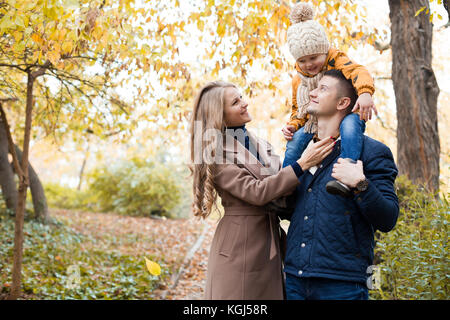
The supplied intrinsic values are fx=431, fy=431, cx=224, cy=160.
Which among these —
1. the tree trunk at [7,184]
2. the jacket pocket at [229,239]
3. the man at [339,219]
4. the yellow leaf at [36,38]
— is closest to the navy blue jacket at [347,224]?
the man at [339,219]

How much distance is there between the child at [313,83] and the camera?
7.18 ft

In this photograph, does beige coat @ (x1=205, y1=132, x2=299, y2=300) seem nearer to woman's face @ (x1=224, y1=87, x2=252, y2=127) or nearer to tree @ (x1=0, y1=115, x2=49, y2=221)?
woman's face @ (x1=224, y1=87, x2=252, y2=127)

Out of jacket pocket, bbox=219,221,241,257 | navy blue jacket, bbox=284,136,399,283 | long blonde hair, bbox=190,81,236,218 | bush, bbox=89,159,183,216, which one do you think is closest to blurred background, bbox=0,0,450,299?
long blonde hair, bbox=190,81,236,218

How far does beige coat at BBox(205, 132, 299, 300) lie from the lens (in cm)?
254

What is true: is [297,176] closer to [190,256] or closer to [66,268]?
[66,268]

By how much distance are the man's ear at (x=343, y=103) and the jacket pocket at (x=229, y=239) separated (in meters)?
0.92

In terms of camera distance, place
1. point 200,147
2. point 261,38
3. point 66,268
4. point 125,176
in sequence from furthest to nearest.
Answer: point 125,176 < point 66,268 < point 261,38 < point 200,147

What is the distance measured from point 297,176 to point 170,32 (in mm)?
4130

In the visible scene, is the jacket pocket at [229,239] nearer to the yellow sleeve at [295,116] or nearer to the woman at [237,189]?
the woman at [237,189]

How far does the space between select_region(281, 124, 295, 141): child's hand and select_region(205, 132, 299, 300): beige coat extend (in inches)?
10.2

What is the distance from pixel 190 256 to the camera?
374 inches
